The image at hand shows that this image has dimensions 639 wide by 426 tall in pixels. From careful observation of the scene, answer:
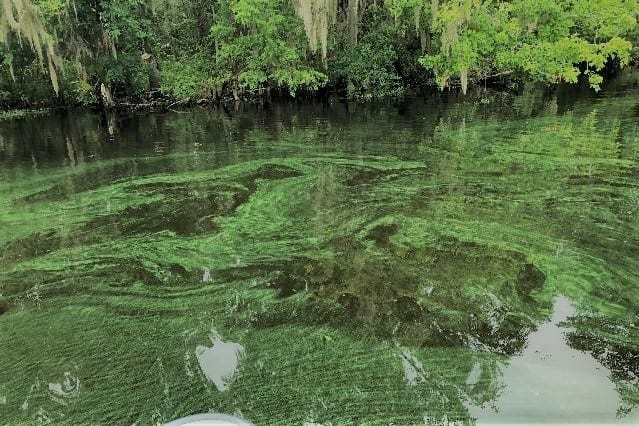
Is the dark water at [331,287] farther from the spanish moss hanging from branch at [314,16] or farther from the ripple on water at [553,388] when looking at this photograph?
the spanish moss hanging from branch at [314,16]

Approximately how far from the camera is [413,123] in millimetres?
9977

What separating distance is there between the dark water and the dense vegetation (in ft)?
14.7

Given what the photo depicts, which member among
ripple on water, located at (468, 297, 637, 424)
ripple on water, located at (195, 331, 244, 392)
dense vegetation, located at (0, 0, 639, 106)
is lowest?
ripple on water, located at (468, 297, 637, 424)

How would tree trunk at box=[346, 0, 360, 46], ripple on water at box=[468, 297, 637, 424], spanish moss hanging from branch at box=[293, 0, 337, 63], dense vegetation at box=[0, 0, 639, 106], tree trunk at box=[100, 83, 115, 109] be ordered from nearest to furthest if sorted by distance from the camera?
ripple on water at box=[468, 297, 637, 424]
spanish moss hanging from branch at box=[293, 0, 337, 63]
dense vegetation at box=[0, 0, 639, 106]
tree trunk at box=[346, 0, 360, 46]
tree trunk at box=[100, 83, 115, 109]

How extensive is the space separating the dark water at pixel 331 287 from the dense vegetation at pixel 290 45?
14.7 feet

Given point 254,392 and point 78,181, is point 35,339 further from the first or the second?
point 78,181

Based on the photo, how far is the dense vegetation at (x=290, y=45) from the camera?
36.4 feet

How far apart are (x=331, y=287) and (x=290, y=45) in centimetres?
1043

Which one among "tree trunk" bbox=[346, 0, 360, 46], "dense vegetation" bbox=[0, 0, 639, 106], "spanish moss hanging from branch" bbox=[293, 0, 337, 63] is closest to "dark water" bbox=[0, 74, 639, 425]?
"spanish moss hanging from branch" bbox=[293, 0, 337, 63]

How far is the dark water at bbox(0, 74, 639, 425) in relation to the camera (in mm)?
2639

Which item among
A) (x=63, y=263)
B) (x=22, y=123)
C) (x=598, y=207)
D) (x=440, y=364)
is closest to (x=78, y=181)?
(x=63, y=263)

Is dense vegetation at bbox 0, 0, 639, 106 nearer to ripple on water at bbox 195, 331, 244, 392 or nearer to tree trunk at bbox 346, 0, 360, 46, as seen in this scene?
tree trunk at bbox 346, 0, 360, 46

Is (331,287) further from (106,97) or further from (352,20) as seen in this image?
(106,97)

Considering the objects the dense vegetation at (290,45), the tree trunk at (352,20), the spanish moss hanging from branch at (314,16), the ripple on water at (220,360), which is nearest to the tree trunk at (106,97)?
the dense vegetation at (290,45)
